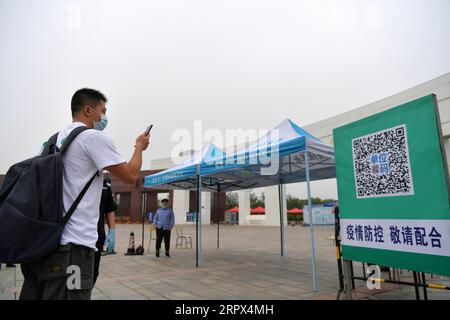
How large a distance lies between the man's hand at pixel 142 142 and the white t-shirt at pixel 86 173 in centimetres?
19

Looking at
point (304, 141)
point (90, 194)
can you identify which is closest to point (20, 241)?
point (90, 194)

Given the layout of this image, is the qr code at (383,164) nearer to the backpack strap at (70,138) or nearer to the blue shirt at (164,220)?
the backpack strap at (70,138)

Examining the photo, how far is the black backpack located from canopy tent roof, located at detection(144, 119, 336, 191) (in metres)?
4.28

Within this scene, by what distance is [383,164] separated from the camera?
324 centimetres

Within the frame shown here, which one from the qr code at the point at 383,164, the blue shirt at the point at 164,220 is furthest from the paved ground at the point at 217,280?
the qr code at the point at 383,164

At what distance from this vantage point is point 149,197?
40844 millimetres

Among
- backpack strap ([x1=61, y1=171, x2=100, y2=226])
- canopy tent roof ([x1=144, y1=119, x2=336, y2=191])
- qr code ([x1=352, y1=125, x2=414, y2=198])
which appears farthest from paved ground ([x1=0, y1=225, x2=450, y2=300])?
backpack strap ([x1=61, y1=171, x2=100, y2=226])

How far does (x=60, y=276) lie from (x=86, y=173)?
522 millimetres

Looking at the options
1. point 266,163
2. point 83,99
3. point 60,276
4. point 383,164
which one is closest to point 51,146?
point 83,99

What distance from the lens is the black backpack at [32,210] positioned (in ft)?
4.09

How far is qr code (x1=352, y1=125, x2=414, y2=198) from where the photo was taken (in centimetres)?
304

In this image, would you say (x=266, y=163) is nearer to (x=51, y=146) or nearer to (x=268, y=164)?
(x=268, y=164)

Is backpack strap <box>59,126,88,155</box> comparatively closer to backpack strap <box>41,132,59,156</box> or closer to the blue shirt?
backpack strap <box>41,132,59,156</box>
